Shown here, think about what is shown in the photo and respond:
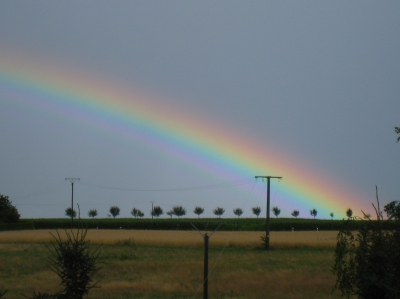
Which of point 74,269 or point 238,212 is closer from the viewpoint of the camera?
point 74,269

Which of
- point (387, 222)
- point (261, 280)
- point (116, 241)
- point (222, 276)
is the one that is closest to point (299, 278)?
point (261, 280)

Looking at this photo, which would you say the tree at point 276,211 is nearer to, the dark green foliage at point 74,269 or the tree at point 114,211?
the tree at point 114,211

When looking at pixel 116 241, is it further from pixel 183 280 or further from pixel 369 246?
pixel 369 246

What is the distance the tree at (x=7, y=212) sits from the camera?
108m

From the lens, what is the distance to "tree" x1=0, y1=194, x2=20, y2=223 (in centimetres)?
10806

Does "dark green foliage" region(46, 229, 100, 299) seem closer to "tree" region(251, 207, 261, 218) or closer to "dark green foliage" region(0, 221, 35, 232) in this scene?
"dark green foliage" region(0, 221, 35, 232)

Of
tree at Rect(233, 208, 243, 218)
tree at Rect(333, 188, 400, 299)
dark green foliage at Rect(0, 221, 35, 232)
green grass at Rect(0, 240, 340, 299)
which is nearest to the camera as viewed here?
tree at Rect(333, 188, 400, 299)

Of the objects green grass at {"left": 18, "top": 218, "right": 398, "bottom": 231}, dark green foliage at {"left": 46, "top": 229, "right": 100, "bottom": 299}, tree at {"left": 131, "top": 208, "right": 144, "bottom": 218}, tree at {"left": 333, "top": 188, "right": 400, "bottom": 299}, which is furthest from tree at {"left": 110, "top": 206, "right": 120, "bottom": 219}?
tree at {"left": 333, "top": 188, "right": 400, "bottom": 299}

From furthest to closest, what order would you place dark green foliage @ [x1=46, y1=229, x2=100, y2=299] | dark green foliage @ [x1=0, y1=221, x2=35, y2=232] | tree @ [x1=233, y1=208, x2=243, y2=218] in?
tree @ [x1=233, y1=208, x2=243, y2=218] < dark green foliage @ [x1=0, y1=221, x2=35, y2=232] < dark green foliage @ [x1=46, y1=229, x2=100, y2=299]

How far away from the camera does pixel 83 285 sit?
543 inches

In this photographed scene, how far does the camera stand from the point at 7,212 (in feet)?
357

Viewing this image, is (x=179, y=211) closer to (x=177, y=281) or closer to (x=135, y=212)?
(x=135, y=212)

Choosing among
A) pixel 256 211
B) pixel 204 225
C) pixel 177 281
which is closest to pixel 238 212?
pixel 256 211

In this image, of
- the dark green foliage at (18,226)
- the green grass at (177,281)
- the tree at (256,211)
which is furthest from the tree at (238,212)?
the green grass at (177,281)
